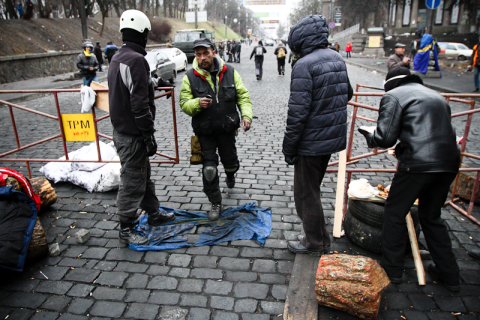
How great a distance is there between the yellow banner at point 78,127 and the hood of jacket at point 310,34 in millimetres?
3238

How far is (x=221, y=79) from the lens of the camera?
150 inches

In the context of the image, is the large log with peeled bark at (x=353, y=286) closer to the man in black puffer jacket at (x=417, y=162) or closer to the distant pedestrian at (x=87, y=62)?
the man in black puffer jacket at (x=417, y=162)

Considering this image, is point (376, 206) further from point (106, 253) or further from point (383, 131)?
point (106, 253)

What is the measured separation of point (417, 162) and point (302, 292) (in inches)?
54.1

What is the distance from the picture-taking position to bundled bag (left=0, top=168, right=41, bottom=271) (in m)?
2.83

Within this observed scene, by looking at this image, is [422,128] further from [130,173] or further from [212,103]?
[130,173]

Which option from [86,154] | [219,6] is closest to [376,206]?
[86,154]

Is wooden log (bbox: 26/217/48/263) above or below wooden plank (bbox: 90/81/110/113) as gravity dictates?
below

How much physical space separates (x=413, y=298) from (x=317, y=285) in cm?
83

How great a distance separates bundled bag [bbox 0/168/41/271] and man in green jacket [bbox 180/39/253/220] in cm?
179

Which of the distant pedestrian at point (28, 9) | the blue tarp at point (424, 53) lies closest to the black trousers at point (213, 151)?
the blue tarp at point (424, 53)

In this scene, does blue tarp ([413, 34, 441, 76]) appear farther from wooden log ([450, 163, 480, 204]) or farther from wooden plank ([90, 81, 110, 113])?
wooden plank ([90, 81, 110, 113])

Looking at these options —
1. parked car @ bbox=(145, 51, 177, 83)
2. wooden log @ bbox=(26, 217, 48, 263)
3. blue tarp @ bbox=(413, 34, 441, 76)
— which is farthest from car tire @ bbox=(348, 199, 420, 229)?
blue tarp @ bbox=(413, 34, 441, 76)

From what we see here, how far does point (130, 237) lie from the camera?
349 cm
